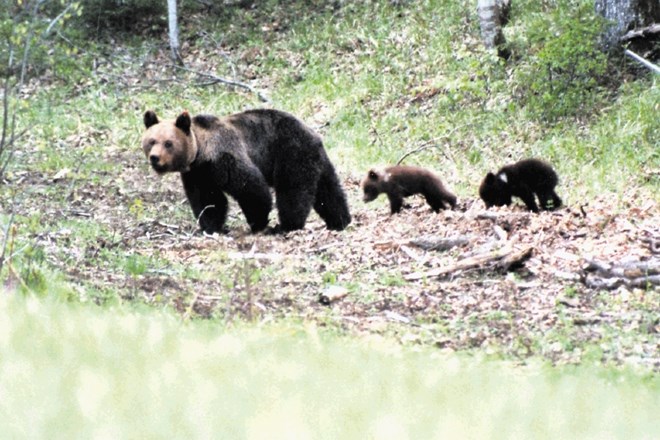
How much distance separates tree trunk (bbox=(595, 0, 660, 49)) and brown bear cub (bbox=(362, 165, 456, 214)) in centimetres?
512

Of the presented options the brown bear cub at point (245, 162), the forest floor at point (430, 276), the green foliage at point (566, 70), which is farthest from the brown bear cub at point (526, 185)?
the green foliage at point (566, 70)

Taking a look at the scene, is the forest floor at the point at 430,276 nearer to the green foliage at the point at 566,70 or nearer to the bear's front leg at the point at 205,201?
the bear's front leg at the point at 205,201

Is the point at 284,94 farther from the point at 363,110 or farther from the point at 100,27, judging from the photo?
the point at 100,27

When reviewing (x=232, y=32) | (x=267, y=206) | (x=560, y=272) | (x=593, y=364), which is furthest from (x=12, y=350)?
(x=232, y=32)

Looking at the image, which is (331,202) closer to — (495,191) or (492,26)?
(495,191)

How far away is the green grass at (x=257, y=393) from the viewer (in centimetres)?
344

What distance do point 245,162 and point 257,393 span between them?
851 centimetres

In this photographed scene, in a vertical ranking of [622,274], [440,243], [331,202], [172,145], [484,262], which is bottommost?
[331,202]

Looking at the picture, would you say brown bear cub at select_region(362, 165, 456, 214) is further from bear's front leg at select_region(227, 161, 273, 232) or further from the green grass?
the green grass

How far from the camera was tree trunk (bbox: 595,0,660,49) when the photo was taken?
16.8m

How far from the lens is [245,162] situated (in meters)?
12.2

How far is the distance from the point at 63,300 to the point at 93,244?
3.85 m

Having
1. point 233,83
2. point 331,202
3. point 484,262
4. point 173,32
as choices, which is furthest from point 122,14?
point 484,262

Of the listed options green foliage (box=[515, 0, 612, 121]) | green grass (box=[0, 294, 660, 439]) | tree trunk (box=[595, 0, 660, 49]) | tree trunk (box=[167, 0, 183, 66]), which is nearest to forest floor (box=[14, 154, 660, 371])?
green grass (box=[0, 294, 660, 439])
